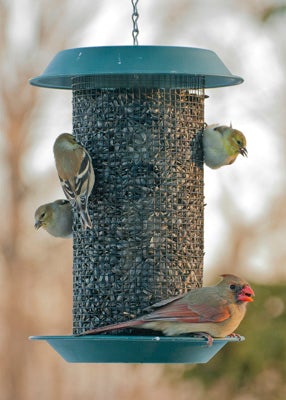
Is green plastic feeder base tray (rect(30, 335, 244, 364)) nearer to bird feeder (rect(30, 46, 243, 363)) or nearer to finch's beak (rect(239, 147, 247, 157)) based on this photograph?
bird feeder (rect(30, 46, 243, 363))

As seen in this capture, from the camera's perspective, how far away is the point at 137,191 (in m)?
11.6

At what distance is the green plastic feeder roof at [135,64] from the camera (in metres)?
11.0

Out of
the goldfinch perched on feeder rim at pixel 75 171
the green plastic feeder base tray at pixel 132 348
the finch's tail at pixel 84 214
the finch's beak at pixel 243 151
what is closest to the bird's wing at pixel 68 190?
the goldfinch perched on feeder rim at pixel 75 171

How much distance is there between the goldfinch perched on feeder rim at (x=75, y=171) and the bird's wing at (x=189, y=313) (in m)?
0.91

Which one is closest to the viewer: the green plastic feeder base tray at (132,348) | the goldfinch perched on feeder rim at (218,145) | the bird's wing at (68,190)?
the green plastic feeder base tray at (132,348)

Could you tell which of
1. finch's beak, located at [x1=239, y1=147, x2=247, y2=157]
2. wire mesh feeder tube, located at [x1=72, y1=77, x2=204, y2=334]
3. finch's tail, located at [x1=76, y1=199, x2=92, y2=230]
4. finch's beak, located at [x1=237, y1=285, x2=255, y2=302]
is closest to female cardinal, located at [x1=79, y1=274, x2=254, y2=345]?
finch's beak, located at [x1=237, y1=285, x2=255, y2=302]

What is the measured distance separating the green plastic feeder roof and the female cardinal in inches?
65.9

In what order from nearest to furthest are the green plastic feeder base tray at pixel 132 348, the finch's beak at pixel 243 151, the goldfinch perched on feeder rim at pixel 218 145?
1. the green plastic feeder base tray at pixel 132 348
2. the goldfinch perched on feeder rim at pixel 218 145
3. the finch's beak at pixel 243 151

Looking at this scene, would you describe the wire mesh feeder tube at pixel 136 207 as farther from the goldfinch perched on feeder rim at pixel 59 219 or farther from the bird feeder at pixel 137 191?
the goldfinch perched on feeder rim at pixel 59 219

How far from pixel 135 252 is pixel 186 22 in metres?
16.1

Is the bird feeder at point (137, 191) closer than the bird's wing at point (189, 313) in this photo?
No

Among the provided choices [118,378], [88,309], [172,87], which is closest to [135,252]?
[88,309]

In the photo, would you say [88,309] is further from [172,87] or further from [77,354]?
[172,87]

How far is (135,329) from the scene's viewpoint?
11.3 metres
